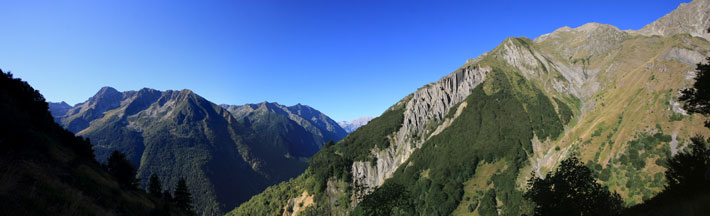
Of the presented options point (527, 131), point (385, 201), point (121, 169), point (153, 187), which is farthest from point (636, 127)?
point (121, 169)

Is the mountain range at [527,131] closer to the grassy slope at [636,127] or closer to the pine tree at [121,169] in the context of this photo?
the grassy slope at [636,127]

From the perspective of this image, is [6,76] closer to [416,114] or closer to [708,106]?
[708,106]

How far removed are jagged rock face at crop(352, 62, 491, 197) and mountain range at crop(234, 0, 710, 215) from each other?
79cm

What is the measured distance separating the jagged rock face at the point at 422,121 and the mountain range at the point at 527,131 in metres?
0.79

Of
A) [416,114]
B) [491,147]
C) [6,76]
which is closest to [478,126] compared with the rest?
[491,147]

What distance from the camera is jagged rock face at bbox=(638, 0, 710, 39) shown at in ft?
448

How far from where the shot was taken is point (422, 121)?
190m

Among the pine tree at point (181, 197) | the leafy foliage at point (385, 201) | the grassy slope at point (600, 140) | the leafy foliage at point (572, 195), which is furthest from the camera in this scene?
the grassy slope at point (600, 140)

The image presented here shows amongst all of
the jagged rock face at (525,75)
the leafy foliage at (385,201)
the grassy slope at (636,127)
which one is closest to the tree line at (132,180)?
the leafy foliage at (385,201)

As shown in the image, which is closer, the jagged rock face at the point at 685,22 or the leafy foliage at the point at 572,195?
the leafy foliage at the point at 572,195

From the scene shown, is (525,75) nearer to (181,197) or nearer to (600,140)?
(600,140)

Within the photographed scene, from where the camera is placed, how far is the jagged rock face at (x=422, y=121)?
17488 cm

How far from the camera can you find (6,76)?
67.5 meters

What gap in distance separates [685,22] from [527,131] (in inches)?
5033
